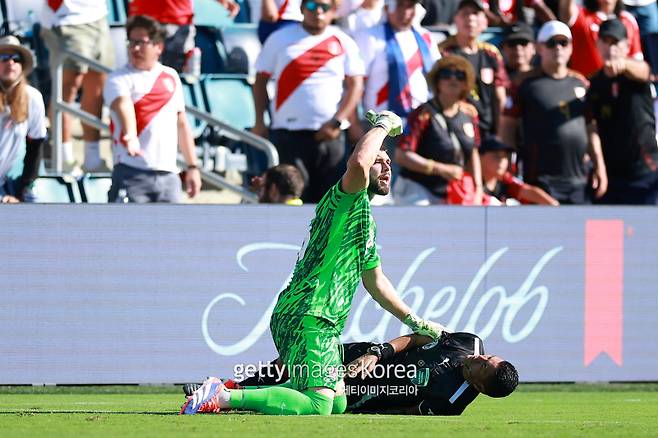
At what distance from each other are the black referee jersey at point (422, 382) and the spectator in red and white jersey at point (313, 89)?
3.73 m

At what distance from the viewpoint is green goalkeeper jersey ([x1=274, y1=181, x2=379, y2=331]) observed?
24.7ft

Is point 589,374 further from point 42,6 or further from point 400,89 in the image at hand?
point 42,6

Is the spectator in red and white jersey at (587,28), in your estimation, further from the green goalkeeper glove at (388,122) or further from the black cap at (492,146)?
the green goalkeeper glove at (388,122)

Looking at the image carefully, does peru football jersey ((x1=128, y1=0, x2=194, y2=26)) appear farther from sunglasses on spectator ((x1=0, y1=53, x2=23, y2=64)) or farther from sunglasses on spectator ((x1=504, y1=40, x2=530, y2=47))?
sunglasses on spectator ((x1=504, y1=40, x2=530, y2=47))

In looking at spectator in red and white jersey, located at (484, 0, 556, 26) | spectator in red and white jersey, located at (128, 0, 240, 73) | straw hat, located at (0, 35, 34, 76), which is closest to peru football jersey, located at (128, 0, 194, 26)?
spectator in red and white jersey, located at (128, 0, 240, 73)

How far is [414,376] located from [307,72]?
449 cm

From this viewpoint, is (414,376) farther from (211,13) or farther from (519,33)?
(211,13)

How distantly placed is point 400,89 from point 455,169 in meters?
1.20

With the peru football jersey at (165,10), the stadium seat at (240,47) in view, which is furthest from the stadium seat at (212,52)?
the peru football jersey at (165,10)

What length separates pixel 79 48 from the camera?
12625 mm

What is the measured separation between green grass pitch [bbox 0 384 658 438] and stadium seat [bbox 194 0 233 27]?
4.85m

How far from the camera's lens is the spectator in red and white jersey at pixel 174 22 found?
512 inches

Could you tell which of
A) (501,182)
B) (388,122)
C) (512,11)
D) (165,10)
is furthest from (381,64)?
(388,122)

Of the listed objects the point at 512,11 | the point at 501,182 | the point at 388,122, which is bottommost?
the point at 501,182
